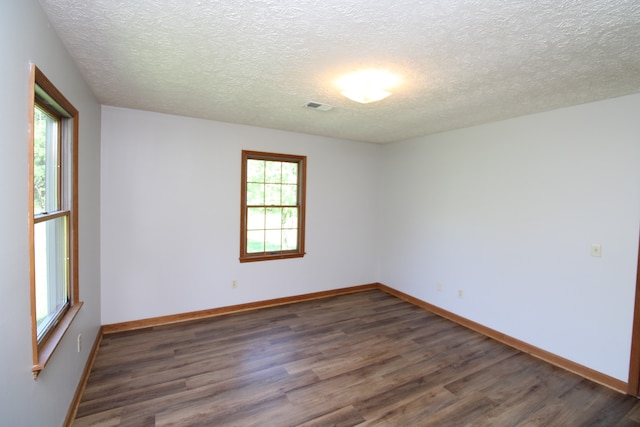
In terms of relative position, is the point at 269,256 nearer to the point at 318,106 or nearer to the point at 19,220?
the point at 318,106

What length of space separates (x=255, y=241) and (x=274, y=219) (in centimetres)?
42

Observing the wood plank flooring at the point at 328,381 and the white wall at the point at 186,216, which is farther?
the white wall at the point at 186,216

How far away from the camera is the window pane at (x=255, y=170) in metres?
4.22

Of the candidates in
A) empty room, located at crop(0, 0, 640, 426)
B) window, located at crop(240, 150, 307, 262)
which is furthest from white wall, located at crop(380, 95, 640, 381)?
window, located at crop(240, 150, 307, 262)

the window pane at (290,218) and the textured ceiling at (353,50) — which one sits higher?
the textured ceiling at (353,50)

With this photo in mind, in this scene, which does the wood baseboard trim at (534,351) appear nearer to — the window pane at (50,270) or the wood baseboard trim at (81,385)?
the wood baseboard trim at (81,385)

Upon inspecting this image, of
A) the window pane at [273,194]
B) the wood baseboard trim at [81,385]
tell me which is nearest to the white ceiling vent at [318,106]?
the window pane at [273,194]

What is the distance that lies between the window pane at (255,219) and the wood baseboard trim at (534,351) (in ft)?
8.36

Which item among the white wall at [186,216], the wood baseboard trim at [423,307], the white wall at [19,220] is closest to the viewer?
the white wall at [19,220]

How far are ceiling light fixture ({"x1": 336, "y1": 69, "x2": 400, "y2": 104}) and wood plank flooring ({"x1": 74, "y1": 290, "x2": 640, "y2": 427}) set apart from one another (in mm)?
2376

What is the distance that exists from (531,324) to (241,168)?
12.4 feet

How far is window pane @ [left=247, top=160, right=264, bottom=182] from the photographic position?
4219 millimetres

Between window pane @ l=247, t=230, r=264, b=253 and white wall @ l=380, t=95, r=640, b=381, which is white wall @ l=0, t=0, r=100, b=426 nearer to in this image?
window pane @ l=247, t=230, r=264, b=253

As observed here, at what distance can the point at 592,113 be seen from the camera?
109 inches
